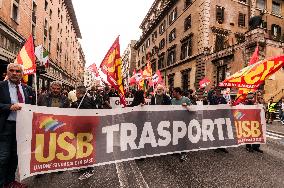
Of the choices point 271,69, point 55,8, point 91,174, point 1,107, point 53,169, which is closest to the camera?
point 1,107

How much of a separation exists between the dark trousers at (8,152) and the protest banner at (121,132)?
18cm

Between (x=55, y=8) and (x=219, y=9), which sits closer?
(x=219, y=9)

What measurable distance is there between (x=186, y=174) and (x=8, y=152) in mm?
3063

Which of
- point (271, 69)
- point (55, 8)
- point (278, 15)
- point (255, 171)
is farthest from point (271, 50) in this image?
point (55, 8)

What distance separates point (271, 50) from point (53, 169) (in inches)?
824

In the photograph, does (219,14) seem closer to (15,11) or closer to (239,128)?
(15,11)

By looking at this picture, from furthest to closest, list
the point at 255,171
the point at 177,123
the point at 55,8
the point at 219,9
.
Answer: the point at 55,8 → the point at 219,9 → the point at 177,123 → the point at 255,171

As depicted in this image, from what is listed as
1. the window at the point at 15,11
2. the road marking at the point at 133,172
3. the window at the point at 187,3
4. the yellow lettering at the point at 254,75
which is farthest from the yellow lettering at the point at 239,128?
the window at the point at 187,3

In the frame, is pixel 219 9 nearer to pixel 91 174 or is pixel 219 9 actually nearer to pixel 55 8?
pixel 55 8

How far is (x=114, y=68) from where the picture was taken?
597 cm

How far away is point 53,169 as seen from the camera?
4609mm

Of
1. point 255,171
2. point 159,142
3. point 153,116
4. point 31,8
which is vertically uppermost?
point 31,8

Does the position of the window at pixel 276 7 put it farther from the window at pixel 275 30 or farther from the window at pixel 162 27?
the window at pixel 162 27

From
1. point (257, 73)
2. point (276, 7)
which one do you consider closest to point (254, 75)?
point (257, 73)
